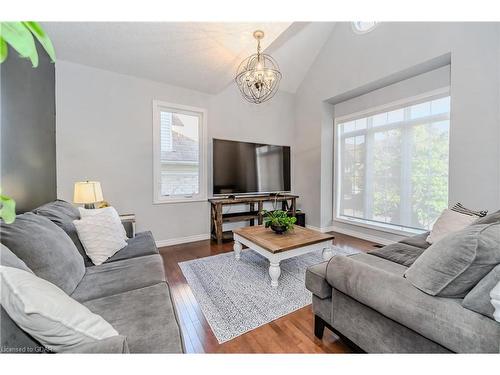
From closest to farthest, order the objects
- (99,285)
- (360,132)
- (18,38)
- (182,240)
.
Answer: (18,38), (99,285), (182,240), (360,132)

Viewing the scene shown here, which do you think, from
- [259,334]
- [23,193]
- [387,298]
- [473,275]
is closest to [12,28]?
[387,298]

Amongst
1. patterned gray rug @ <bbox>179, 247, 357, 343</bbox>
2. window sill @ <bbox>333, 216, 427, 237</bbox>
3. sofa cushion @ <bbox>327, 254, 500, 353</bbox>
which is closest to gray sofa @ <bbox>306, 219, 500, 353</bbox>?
sofa cushion @ <bbox>327, 254, 500, 353</bbox>

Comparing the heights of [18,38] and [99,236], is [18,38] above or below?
above

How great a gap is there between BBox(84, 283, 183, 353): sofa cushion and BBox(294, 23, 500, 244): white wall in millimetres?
3227

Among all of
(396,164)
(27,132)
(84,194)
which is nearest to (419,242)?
(396,164)

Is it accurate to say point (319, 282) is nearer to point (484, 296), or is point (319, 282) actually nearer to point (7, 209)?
point (484, 296)

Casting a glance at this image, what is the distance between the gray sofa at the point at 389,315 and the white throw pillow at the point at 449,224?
0.78m

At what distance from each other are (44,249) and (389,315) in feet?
5.85

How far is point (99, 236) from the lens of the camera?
5.49ft

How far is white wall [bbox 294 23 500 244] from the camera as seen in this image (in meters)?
2.22

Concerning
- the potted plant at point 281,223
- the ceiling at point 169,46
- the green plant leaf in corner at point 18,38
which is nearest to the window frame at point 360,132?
the ceiling at point 169,46

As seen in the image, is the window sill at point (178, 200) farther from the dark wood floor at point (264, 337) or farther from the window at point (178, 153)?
the dark wood floor at point (264, 337)

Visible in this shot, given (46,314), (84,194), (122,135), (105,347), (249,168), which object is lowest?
(105,347)
